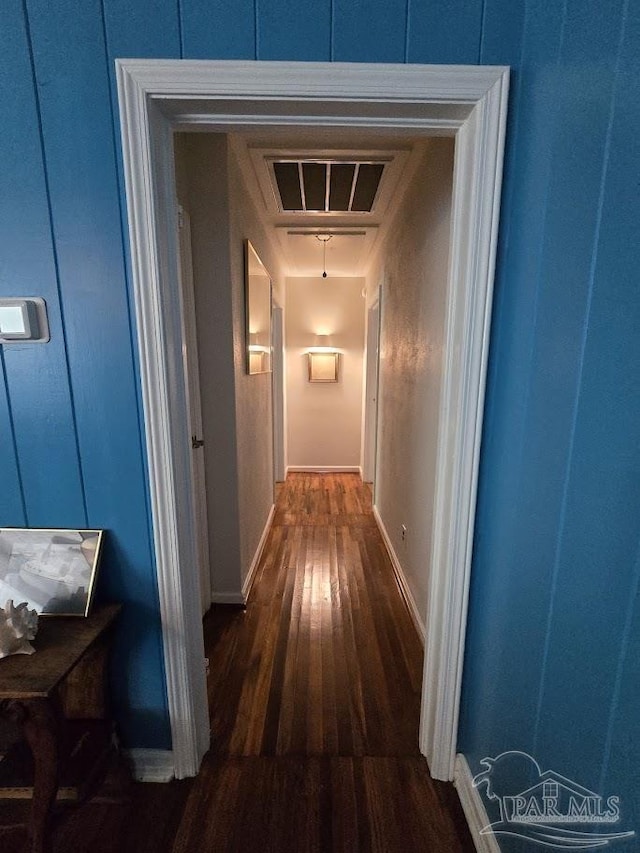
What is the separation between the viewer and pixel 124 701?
46.6 inches

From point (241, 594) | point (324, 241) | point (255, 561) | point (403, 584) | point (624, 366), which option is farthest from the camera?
point (324, 241)

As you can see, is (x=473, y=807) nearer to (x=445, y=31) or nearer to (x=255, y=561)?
(x=255, y=561)

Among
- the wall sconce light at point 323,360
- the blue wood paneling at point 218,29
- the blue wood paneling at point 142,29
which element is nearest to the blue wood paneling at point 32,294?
the blue wood paneling at point 142,29

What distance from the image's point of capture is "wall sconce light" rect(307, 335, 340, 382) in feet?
14.9

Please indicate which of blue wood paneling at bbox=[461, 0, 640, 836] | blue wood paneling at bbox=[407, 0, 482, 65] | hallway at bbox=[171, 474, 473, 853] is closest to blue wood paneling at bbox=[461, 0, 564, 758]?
blue wood paneling at bbox=[461, 0, 640, 836]

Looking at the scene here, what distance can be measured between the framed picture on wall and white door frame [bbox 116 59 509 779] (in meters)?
3.56

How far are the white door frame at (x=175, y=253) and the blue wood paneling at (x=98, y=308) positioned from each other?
2.4 inches

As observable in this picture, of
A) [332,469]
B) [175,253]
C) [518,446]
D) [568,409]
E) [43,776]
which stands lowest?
[332,469]

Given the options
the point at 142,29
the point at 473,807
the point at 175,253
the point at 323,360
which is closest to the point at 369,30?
the point at 142,29

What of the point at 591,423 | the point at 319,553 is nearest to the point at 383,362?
the point at 319,553

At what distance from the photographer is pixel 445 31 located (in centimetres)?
85

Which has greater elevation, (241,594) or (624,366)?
(624,366)

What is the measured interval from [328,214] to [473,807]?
334 centimetres

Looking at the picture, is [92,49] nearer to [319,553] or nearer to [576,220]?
[576,220]
